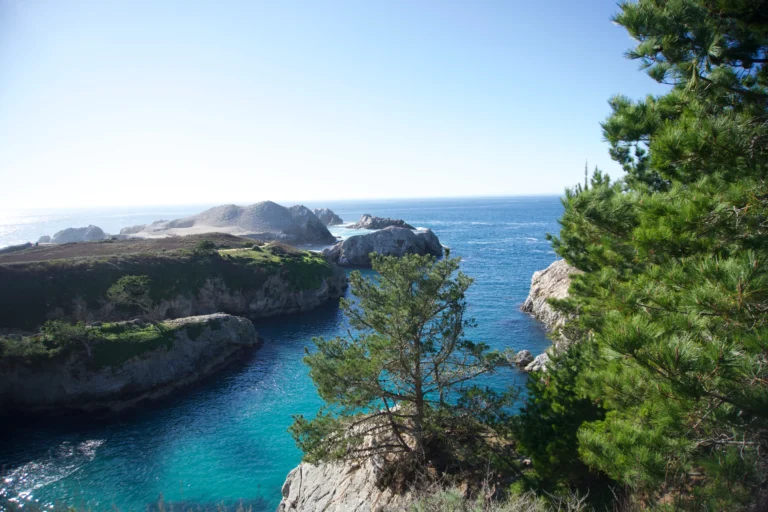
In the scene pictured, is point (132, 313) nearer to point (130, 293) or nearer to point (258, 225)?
point (130, 293)

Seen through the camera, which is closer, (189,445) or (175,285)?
(189,445)

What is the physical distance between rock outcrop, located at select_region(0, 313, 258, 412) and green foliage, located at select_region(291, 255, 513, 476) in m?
23.7

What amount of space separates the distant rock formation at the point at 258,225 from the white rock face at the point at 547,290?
8278 cm

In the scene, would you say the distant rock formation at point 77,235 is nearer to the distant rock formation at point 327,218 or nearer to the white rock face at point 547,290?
the distant rock formation at point 327,218

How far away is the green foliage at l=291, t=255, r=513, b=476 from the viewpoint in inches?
613

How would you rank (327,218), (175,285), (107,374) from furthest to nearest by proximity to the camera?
(327,218) → (175,285) → (107,374)

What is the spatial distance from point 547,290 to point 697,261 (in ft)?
141

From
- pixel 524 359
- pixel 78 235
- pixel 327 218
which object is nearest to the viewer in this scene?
pixel 524 359

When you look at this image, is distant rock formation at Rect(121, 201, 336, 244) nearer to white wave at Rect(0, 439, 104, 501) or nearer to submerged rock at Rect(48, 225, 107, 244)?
submerged rock at Rect(48, 225, 107, 244)

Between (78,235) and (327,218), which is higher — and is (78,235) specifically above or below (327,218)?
below

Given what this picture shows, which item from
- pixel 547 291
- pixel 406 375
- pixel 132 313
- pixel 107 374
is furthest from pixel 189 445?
pixel 547 291

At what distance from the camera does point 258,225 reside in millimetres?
150375

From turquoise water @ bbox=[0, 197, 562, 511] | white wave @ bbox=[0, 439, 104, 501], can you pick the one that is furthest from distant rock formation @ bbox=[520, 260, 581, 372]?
white wave @ bbox=[0, 439, 104, 501]

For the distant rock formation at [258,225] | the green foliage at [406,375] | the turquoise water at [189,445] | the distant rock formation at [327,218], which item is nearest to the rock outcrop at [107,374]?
the turquoise water at [189,445]
